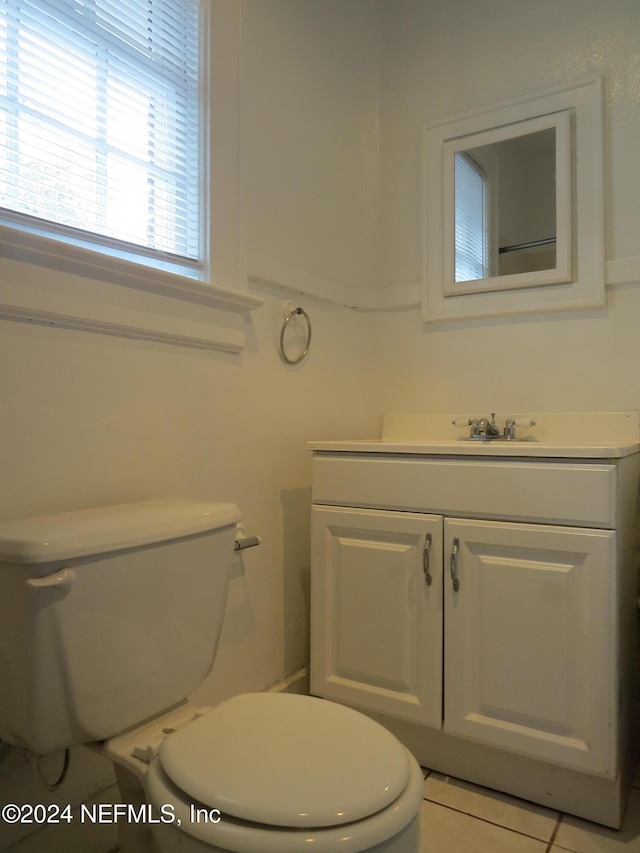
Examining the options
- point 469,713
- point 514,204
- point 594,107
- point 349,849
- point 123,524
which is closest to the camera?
point 349,849

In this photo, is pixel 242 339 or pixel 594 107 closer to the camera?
pixel 242 339

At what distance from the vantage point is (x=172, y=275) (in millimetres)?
1260

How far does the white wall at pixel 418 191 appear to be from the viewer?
5.22 feet

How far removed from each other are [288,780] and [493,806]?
799 millimetres

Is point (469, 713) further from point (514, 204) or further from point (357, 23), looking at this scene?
point (357, 23)

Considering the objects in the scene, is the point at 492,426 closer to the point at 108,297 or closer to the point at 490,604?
the point at 490,604

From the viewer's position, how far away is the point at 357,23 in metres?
1.96

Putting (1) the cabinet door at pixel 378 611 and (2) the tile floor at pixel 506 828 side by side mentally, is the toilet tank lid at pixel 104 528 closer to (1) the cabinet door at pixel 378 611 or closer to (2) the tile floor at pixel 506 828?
(1) the cabinet door at pixel 378 611

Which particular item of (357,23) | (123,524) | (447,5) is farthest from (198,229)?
(447,5)

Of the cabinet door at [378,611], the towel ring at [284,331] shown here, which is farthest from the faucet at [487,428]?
the towel ring at [284,331]

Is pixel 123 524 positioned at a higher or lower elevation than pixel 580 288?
lower

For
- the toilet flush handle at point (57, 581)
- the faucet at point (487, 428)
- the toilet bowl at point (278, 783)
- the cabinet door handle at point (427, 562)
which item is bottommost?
the toilet bowl at point (278, 783)

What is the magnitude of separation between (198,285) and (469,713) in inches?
44.9

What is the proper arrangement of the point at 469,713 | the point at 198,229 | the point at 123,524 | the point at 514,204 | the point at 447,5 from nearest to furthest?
1. the point at 123,524
2. the point at 469,713
3. the point at 198,229
4. the point at 514,204
5. the point at 447,5
